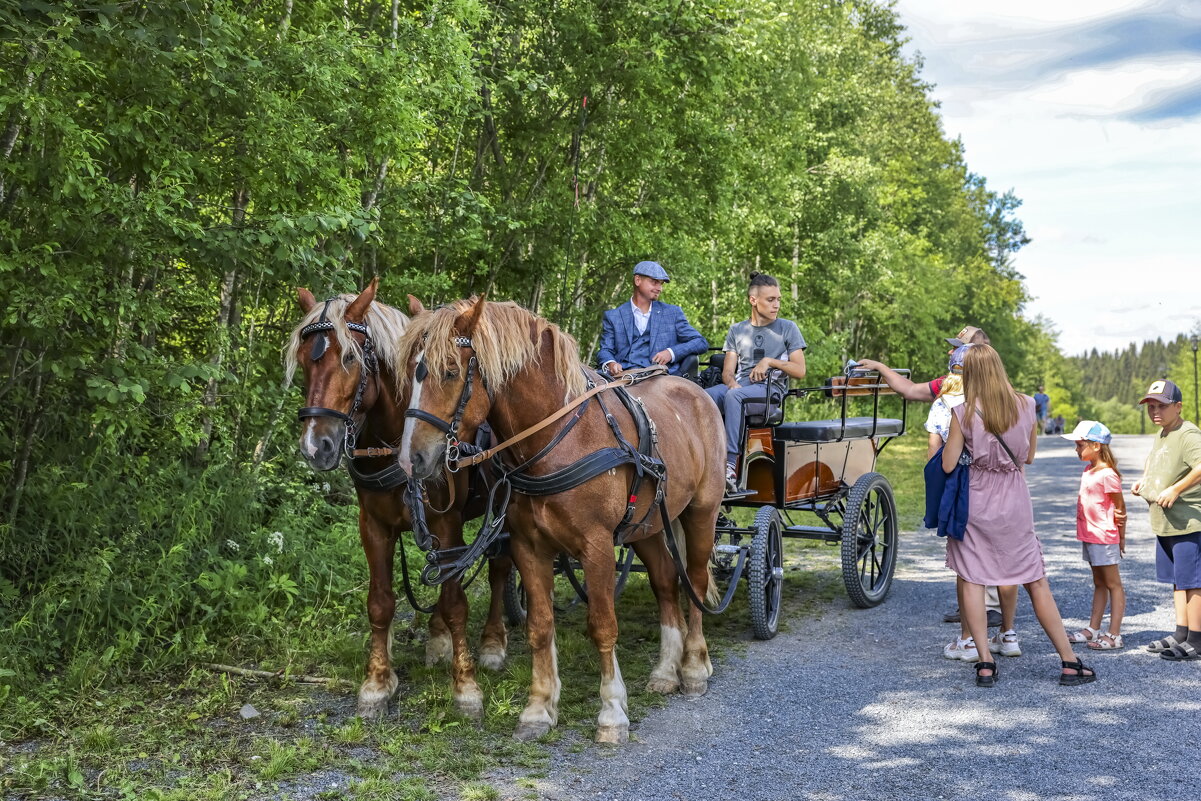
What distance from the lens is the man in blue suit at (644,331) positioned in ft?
20.6

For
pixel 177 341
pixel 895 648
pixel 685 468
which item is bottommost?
pixel 895 648

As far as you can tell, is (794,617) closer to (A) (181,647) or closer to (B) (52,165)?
(A) (181,647)

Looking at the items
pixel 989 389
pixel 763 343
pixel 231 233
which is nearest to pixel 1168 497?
pixel 989 389

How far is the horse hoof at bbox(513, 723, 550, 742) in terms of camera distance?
14.5ft

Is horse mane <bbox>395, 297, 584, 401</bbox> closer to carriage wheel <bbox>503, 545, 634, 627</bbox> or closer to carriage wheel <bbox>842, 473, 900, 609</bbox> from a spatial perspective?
carriage wheel <bbox>503, 545, 634, 627</bbox>

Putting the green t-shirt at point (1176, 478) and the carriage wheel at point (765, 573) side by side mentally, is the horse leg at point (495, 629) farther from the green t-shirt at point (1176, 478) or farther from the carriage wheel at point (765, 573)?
the green t-shirt at point (1176, 478)

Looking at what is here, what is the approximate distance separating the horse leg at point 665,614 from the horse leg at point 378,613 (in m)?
1.39

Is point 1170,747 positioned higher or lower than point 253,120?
lower

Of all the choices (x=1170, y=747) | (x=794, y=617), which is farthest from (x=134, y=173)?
Answer: (x=1170, y=747)

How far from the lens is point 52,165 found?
15.4 feet

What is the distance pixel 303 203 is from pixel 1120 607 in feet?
18.8

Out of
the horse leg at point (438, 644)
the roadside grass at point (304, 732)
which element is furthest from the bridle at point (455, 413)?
the horse leg at point (438, 644)

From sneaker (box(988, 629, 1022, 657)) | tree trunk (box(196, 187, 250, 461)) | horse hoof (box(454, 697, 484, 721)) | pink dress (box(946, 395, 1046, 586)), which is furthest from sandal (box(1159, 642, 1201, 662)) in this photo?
tree trunk (box(196, 187, 250, 461))

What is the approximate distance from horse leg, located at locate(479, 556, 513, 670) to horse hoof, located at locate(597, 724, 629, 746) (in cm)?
120
